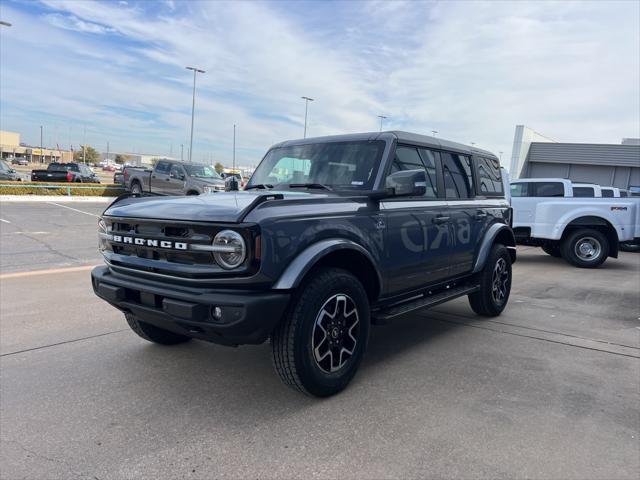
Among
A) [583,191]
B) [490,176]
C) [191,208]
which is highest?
[583,191]

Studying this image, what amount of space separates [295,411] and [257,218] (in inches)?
52.3

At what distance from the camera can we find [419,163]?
4.55 meters

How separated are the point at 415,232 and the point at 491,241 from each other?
1695 mm

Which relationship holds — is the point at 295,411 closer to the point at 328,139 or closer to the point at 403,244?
the point at 403,244

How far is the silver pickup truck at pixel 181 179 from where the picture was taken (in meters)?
17.8

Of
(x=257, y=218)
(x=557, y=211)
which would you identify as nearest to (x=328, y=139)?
(x=257, y=218)

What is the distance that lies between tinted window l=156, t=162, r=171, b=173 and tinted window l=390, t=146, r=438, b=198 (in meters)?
16.0

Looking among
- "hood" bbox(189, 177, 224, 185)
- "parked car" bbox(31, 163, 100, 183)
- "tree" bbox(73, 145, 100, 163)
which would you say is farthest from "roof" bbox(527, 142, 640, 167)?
"tree" bbox(73, 145, 100, 163)

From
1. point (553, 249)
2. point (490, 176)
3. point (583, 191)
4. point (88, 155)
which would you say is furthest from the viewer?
point (88, 155)

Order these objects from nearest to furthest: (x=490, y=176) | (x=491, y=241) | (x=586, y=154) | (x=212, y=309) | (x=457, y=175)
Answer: (x=212, y=309)
(x=457, y=175)
(x=491, y=241)
(x=490, y=176)
(x=586, y=154)

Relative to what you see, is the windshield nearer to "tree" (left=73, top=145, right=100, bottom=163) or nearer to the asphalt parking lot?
the asphalt parking lot

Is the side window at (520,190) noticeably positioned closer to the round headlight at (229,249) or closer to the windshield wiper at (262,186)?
the windshield wiper at (262,186)

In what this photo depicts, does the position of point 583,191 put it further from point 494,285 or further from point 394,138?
point 394,138

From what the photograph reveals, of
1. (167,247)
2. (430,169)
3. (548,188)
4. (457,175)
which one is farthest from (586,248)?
(167,247)
